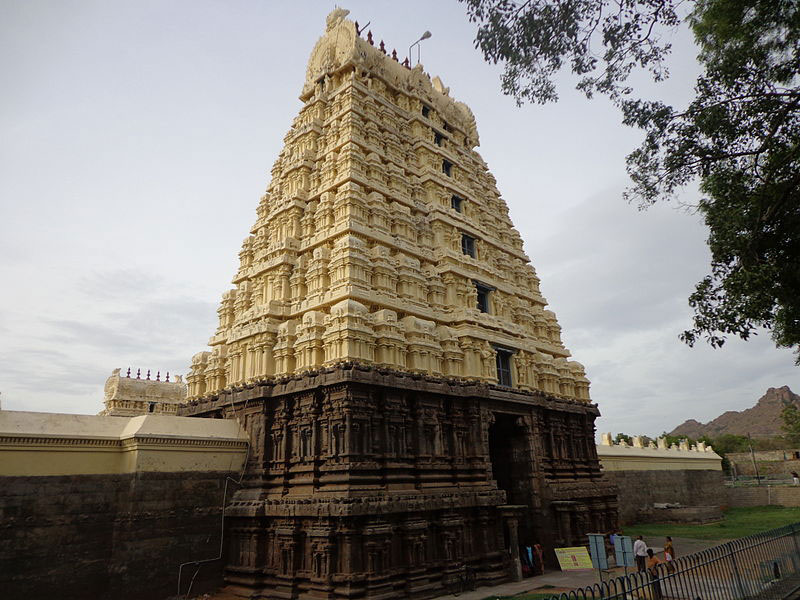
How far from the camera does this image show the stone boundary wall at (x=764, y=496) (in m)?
41.0

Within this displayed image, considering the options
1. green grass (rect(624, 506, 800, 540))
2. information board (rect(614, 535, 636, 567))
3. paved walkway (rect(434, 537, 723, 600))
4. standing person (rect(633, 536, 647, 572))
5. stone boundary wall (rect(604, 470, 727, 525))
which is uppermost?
stone boundary wall (rect(604, 470, 727, 525))

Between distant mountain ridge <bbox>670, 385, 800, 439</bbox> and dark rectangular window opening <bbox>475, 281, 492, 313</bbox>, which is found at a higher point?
distant mountain ridge <bbox>670, 385, 800, 439</bbox>

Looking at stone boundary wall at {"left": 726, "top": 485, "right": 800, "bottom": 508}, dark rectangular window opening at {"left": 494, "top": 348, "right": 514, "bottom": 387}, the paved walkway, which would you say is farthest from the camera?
stone boundary wall at {"left": 726, "top": 485, "right": 800, "bottom": 508}

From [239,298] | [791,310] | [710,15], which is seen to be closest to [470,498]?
[791,310]

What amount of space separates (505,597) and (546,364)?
11.0 meters

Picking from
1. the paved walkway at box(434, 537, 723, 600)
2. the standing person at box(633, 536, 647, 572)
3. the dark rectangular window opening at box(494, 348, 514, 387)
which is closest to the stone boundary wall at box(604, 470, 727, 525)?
the dark rectangular window opening at box(494, 348, 514, 387)

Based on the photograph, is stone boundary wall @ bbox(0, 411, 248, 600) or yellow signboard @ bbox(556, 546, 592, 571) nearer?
stone boundary wall @ bbox(0, 411, 248, 600)

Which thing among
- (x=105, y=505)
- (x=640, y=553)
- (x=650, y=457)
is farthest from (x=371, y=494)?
(x=650, y=457)

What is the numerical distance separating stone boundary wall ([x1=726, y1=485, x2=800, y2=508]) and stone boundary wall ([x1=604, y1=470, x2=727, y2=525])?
4.59 ft

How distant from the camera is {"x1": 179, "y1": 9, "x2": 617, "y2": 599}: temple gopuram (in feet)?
51.6

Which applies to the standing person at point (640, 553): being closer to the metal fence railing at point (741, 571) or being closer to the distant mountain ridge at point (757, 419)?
the metal fence railing at point (741, 571)

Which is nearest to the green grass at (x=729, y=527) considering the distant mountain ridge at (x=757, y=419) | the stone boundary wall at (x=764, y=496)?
the stone boundary wall at (x=764, y=496)

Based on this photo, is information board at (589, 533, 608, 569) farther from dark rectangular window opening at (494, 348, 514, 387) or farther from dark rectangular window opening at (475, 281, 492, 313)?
dark rectangular window opening at (475, 281, 492, 313)

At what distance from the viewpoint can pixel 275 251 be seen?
2116 centimetres
